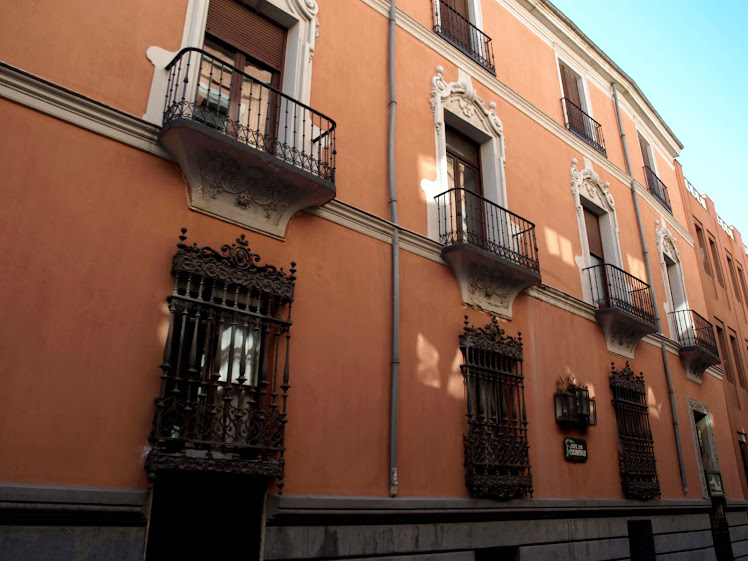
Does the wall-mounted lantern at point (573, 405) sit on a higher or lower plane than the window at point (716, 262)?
lower

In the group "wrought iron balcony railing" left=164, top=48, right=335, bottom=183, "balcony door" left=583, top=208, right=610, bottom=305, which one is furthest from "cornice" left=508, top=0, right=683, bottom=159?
"wrought iron balcony railing" left=164, top=48, right=335, bottom=183

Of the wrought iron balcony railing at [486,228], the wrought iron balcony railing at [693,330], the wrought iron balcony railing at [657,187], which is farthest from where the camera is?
the wrought iron balcony railing at [657,187]

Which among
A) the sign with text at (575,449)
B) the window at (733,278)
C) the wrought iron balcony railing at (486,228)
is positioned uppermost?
the window at (733,278)

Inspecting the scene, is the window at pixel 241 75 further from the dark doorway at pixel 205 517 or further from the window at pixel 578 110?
the window at pixel 578 110

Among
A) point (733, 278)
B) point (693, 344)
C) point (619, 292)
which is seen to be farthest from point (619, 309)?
point (733, 278)

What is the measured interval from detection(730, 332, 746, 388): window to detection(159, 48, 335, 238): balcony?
53.5 feet

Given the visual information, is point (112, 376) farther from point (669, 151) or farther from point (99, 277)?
point (669, 151)

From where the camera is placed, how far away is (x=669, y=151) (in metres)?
18.3

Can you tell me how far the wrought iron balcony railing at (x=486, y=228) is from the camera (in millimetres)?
8641

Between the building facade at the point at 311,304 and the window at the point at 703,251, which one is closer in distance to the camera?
the building facade at the point at 311,304

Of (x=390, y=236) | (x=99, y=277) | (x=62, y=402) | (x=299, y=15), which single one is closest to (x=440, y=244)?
(x=390, y=236)

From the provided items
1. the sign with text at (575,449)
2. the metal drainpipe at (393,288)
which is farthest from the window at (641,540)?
the metal drainpipe at (393,288)

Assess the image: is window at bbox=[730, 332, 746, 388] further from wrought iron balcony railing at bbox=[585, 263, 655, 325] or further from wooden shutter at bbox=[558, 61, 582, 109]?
wooden shutter at bbox=[558, 61, 582, 109]

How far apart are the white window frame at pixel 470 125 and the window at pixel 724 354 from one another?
11231 millimetres
